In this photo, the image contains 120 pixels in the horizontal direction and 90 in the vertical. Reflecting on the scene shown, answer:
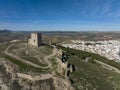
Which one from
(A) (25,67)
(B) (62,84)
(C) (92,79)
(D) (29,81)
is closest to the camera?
(D) (29,81)

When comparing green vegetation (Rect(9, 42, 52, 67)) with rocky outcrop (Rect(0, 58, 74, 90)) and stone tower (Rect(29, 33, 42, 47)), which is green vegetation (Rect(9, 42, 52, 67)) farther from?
rocky outcrop (Rect(0, 58, 74, 90))

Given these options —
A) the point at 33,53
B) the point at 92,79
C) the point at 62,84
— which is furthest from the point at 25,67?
the point at 92,79

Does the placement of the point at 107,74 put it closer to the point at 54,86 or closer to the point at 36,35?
the point at 54,86

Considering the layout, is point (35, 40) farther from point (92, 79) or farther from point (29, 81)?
point (92, 79)

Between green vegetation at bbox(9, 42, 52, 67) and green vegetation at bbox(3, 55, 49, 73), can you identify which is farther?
green vegetation at bbox(9, 42, 52, 67)

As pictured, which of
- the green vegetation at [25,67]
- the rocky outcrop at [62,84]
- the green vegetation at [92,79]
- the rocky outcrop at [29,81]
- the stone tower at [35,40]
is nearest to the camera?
the rocky outcrop at [29,81]

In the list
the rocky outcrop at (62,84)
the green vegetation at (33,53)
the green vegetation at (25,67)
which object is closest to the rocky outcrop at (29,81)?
the rocky outcrop at (62,84)

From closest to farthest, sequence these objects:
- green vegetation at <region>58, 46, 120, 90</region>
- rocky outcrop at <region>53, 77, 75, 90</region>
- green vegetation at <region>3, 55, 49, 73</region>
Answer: rocky outcrop at <region>53, 77, 75, 90</region>, green vegetation at <region>58, 46, 120, 90</region>, green vegetation at <region>3, 55, 49, 73</region>

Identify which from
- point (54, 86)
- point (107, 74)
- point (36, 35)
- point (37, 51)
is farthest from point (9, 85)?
point (107, 74)

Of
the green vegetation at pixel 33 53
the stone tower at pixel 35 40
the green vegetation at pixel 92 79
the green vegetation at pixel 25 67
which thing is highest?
the stone tower at pixel 35 40

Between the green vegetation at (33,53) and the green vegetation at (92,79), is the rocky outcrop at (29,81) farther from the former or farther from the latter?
the green vegetation at (33,53)

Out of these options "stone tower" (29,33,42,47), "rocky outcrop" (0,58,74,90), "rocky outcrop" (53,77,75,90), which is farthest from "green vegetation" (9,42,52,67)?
"rocky outcrop" (53,77,75,90)

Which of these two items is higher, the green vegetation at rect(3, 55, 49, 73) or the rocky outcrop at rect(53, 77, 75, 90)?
the green vegetation at rect(3, 55, 49, 73)
